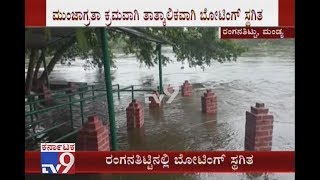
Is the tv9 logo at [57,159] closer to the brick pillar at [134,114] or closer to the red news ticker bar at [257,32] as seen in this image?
the brick pillar at [134,114]

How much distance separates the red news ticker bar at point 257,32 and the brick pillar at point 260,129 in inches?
39.5

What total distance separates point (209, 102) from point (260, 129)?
909 millimetres

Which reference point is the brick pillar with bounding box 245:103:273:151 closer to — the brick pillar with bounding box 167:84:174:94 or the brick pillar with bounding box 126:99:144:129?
the brick pillar with bounding box 167:84:174:94

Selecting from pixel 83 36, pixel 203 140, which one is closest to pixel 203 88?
pixel 203 140

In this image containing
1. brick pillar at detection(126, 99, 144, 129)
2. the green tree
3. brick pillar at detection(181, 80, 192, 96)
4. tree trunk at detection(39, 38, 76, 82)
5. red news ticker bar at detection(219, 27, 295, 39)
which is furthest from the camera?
brick pillar at detection(126, 99, 144, 129)

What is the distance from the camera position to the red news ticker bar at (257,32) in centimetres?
371

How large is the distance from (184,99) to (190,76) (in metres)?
0.50

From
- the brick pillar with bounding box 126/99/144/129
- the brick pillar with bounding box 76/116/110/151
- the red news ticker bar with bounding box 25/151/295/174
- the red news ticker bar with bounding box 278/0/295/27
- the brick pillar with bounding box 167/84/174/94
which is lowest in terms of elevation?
the red news ticker bar with bounding box 25/151/295/174

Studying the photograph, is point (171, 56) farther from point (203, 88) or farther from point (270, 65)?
point (270, 65)

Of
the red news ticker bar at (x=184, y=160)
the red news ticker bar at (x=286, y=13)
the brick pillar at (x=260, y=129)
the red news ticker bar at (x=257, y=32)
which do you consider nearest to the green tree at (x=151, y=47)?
the red news ticker bar at (x=257, y=32)

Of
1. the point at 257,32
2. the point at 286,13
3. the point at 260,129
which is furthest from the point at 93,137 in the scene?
the point at 286,13

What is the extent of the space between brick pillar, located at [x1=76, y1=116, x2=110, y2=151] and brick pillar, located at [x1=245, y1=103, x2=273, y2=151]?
1.81 metres

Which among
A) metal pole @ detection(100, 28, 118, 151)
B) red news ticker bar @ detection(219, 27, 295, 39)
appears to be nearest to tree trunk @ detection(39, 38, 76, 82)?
metal pole @ detection(100, 28, 118, 151)

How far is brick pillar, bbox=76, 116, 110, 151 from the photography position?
13.6ft
